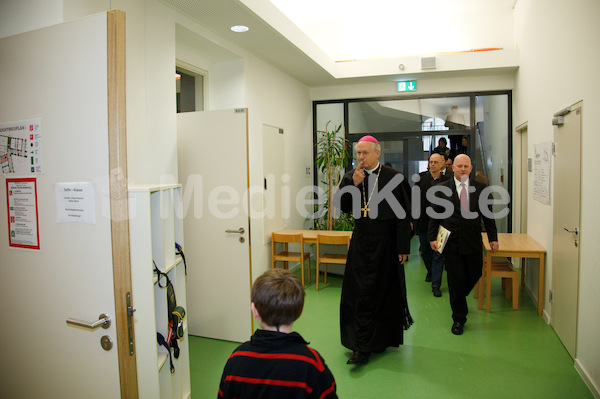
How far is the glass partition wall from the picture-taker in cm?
651

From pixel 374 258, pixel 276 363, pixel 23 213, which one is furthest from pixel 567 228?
pixel 23 213

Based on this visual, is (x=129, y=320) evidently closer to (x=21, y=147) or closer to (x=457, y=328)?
(x=21, y=147)

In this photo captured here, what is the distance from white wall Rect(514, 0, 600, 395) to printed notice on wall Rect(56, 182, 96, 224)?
3.01m

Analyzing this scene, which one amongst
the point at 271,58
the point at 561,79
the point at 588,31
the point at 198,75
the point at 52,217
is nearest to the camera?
the point at 52,217

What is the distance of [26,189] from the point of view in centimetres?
167

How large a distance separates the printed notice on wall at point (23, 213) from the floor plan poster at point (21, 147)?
0.05m

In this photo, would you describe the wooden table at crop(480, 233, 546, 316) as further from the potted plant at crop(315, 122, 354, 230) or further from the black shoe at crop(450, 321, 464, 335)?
the potted plant at crop(315, 122, 354, 230)

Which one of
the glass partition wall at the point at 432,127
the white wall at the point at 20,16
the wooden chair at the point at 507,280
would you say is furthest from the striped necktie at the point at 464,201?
the white wall at the point at 20,16

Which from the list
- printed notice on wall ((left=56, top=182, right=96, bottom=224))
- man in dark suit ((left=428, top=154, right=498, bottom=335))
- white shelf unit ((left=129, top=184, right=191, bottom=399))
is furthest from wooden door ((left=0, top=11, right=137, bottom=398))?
man in dark suit ((left=428, top=154, right=498, bottom=335))

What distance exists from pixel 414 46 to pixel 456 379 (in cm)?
532

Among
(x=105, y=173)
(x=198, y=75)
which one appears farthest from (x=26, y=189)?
(x=198, y=75)

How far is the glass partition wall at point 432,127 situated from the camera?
256 inches

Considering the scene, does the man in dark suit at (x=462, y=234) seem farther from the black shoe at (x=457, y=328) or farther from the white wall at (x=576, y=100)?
the white wall at (x=576, y=100)

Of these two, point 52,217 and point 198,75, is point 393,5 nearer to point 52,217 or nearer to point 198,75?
point 198,75
